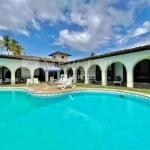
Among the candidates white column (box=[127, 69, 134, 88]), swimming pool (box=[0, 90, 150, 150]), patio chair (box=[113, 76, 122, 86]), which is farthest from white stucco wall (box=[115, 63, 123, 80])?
swimming pool (box=[0, 90, 150, 150])

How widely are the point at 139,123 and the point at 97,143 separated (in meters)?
2.73

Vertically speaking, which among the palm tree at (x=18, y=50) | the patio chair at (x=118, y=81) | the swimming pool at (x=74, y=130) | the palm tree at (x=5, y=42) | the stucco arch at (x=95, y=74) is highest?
the palm tree at (x=5, y=42)

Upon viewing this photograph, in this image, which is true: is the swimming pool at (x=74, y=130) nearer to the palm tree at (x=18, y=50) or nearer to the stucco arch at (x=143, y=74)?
the stucco arch at (x=143, y=74)

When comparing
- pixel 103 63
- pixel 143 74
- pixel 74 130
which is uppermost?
pixel 103 63

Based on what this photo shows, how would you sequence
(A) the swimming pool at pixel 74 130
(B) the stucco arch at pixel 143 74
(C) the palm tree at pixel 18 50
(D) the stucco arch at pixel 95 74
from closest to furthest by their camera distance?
1. (A) the swimming pool at pixel 74 130
2. (B) the stucco arch at pixel 143 74
3. (D) the stucco arch at pixel 95 74
4. (C) the palm tree at pixel 18 50

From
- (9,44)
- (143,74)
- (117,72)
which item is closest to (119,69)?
(117,72)

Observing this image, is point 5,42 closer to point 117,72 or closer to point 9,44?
point 9,44


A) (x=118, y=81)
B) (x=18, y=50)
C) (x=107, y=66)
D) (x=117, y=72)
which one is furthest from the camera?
(x=18, y=50)

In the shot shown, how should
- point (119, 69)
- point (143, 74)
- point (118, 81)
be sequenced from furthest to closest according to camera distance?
point (119, 69)
point (118, 81)
point (143, 74)

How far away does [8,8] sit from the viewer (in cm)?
1279

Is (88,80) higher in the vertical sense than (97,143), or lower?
higher

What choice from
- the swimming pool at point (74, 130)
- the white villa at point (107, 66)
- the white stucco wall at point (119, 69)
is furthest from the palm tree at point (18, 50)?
the swimming pool at point (74, 130)

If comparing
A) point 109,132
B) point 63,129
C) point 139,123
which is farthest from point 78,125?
point 139,123

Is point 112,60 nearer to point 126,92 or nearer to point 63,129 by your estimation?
point 126,92
